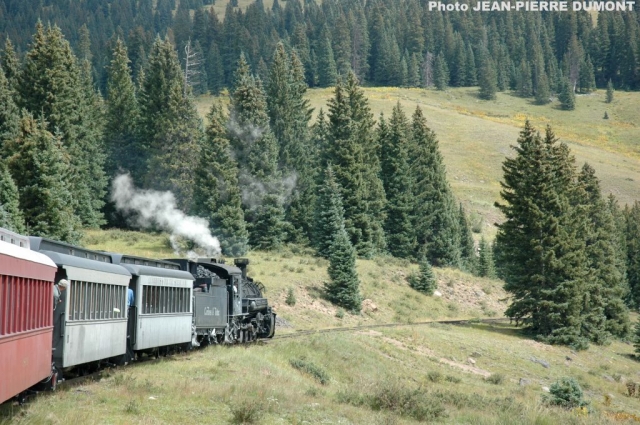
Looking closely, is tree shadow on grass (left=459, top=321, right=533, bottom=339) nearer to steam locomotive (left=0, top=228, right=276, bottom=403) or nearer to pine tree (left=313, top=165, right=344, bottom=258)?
pine tree (left=313, top=165, right=344, bottom=258)

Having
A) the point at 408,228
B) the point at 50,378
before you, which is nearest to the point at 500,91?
the point at 408,228

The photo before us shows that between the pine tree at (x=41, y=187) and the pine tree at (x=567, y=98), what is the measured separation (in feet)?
474

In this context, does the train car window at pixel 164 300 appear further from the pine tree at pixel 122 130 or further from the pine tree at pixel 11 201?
the pine tree at pixel 122 130

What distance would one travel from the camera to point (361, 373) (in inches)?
Result: 1099

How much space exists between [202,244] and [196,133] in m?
18.1

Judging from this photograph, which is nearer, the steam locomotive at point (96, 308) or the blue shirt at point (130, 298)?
the steam locomotive at point (96, 308)

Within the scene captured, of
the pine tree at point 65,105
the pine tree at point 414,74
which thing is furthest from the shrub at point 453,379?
the pine tree at point 414,74

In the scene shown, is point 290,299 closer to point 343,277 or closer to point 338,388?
point 343,277

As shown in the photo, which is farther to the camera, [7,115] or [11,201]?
[7,115]

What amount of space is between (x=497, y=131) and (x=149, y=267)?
127m

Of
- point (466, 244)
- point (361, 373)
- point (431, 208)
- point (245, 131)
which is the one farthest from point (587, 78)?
point (361, 373)

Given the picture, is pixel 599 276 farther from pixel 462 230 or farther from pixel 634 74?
pixel 634 74

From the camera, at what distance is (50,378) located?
1423cm

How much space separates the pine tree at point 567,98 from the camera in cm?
16962
